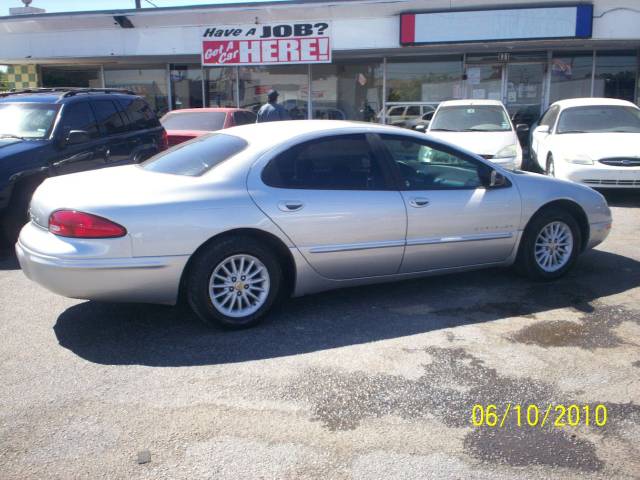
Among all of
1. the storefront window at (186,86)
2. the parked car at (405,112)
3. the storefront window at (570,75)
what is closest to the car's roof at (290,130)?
the parked car at (405,112)

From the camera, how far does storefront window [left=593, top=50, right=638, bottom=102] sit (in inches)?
629

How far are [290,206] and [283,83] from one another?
13.6m

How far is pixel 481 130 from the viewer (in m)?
11.8

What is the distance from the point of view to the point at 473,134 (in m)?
11.3

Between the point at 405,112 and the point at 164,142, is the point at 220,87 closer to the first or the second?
the point at 405,112

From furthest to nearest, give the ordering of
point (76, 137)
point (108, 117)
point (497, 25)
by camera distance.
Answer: point (497, 25) → point (108, 117) → point (76, 137)

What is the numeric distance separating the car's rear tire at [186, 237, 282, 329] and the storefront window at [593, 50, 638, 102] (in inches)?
560

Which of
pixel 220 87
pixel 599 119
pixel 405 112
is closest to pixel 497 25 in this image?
pixel 405 112

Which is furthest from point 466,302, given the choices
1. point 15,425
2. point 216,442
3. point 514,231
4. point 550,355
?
point 15,425

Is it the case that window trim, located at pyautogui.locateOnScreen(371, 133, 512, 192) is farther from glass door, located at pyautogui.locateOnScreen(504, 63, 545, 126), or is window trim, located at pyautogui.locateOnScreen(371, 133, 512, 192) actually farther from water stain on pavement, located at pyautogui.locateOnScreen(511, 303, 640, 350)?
glass door, located at pyautogui.locateOnScreen(504, 63, 545, 126)

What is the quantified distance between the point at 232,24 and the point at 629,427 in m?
14.3

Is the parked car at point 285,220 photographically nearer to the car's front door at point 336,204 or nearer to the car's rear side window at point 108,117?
the car's front door at point 336,204

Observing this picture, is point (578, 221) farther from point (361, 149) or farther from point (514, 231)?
point (361, 149)
